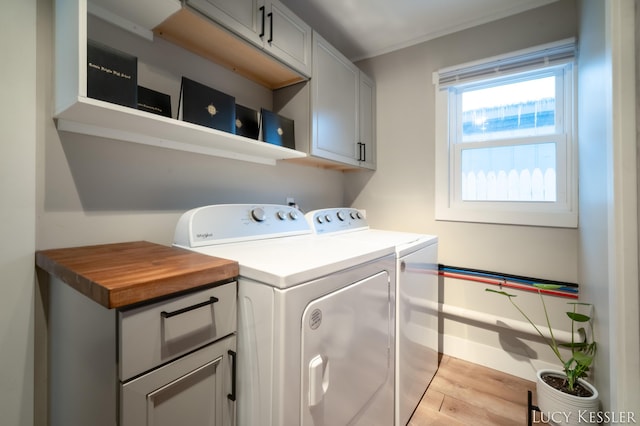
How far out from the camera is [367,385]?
44.2 inches

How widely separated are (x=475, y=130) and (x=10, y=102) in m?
2.55

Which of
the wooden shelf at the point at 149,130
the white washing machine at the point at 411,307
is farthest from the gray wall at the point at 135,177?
the white washing machine at the point at 411,307

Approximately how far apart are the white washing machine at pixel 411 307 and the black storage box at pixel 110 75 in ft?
3.59

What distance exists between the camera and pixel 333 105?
76.2 inches

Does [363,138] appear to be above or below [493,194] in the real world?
above

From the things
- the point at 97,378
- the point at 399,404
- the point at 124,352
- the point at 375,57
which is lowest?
the point at 399,404

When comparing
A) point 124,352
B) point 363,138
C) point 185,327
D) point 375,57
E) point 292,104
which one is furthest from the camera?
point 375,57

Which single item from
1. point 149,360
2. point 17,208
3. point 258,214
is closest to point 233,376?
point 149,360

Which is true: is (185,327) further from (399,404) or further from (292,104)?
(292,104)

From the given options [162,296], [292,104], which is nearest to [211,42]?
[292,104]

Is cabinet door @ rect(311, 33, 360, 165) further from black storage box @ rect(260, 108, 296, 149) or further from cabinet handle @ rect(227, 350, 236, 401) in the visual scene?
cabinet handle @ rect(227, 350, 236, 401)

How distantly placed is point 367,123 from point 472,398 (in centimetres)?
209

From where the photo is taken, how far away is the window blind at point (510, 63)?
1720 mm

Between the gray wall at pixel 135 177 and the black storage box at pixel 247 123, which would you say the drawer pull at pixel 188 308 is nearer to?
the gray wall at pixel 135 177
